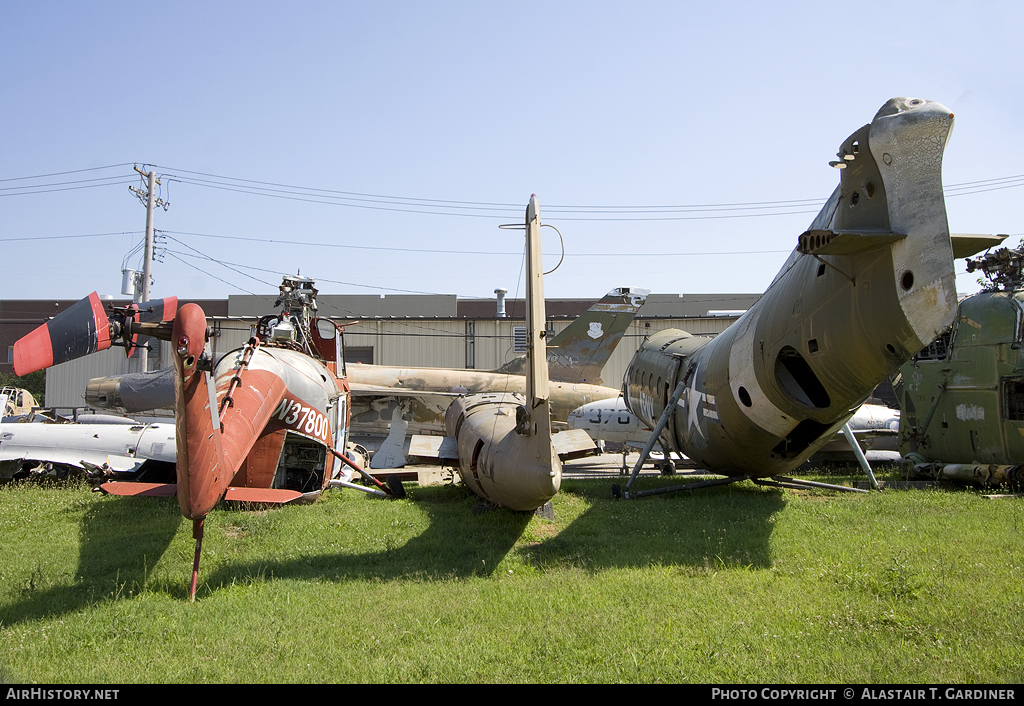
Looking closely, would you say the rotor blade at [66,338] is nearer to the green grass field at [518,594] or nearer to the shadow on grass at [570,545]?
the green grass field at [518,594]

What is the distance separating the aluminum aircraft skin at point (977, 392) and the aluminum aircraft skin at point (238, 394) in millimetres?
10734

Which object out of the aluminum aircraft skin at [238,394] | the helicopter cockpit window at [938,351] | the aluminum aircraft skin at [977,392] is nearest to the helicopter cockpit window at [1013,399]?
the aluminum aircraft skin at [977,392]

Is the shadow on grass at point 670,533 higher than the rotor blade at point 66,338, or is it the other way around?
the rotor blade at point 66,338

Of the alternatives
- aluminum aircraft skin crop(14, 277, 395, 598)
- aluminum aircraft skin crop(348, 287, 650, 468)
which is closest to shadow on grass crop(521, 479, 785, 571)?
aluminum aircraft skin crop(14, 277, 395, 598)

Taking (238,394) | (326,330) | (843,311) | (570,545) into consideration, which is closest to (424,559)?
(570,545)

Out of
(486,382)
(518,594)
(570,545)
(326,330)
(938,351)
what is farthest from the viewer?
(486,382)

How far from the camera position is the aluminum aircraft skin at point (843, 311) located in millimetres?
5910

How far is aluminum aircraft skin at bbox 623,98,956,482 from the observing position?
5.91 m

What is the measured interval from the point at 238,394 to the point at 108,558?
2.17 metres

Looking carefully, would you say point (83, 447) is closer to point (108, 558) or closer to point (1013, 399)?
point (108, 558)

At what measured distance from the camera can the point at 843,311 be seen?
682 cm

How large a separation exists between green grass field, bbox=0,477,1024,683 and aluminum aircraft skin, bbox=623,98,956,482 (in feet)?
3.96

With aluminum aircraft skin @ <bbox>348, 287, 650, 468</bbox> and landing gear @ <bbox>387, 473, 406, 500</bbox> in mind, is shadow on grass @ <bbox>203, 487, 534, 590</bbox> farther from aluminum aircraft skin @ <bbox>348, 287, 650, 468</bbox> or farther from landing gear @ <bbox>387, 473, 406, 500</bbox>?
aluminum aircraft skin @ <bbox>348, 287, 650, 468</bbox>
